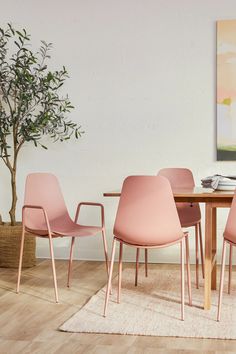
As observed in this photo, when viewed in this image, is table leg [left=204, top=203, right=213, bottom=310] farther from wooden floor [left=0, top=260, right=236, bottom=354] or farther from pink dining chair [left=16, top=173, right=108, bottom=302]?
pink dining chair [left=16, top=173, right=108, bottom=302]

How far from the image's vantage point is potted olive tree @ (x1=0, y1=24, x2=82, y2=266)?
5469 mm

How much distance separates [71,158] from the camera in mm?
5938

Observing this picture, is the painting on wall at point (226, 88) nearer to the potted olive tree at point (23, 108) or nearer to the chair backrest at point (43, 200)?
the potted olive tree at point (23, 108)

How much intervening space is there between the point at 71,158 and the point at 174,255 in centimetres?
132

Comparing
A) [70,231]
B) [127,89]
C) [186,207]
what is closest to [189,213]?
[186,207]

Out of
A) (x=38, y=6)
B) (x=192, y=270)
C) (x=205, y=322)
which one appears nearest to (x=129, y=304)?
(x=205, y=322)

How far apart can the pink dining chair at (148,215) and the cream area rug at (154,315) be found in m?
0.13

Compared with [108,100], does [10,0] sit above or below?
above

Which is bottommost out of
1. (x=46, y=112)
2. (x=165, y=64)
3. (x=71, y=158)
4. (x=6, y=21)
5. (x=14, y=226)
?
(x=14, y=226)

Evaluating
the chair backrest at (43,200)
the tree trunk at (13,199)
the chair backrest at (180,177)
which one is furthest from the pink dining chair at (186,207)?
the tree trunk at (13,199)

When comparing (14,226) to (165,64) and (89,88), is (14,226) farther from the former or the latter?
(165,64)

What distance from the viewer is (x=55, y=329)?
11.3 feet

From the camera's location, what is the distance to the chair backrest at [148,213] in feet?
12.3

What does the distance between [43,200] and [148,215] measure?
1231 mm
